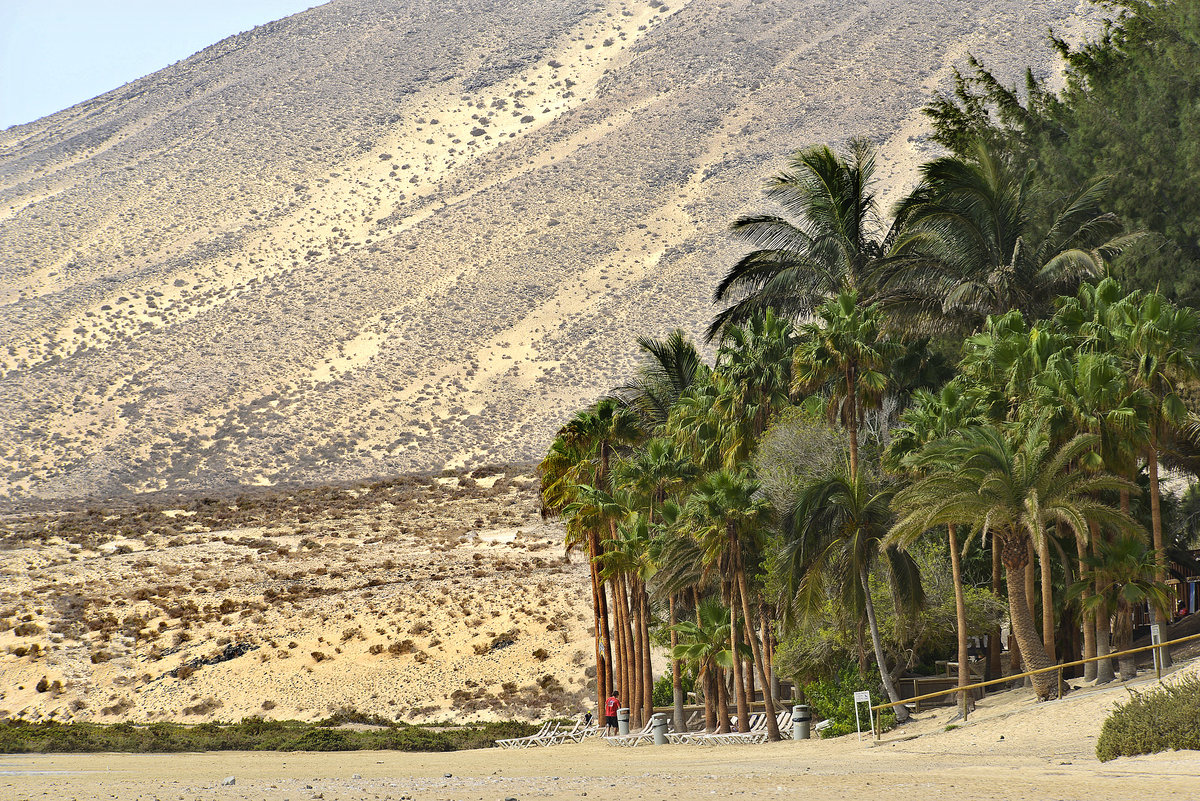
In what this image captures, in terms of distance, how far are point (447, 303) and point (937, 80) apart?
61.1 m

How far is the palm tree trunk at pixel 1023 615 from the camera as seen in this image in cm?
2319

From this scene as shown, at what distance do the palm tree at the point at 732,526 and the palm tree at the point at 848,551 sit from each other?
1371 millimetres

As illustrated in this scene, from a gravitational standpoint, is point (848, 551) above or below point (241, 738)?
above

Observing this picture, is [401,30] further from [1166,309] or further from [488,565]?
[1166,309]

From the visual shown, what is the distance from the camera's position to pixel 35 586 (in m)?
54.6

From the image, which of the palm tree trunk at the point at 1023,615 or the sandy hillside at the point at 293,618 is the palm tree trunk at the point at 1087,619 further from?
the sandy hillside at the point at 293,618

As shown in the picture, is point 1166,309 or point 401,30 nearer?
point 1166,309

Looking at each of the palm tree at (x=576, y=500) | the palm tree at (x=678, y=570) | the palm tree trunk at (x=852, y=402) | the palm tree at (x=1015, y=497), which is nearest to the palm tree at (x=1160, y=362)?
the palm tree at (x=1015, y=497)

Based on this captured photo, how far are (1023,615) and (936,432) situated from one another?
A: 4.91m

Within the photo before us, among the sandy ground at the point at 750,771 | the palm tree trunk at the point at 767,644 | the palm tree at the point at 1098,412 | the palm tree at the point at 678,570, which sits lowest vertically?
the sandy ground at the point at 750,771

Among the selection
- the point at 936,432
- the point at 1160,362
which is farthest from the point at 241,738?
the point at 1160,362

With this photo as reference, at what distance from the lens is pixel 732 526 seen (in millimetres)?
27766

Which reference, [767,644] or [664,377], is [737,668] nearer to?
[767,644]

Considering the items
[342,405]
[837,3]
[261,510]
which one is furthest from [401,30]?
[261,510]
